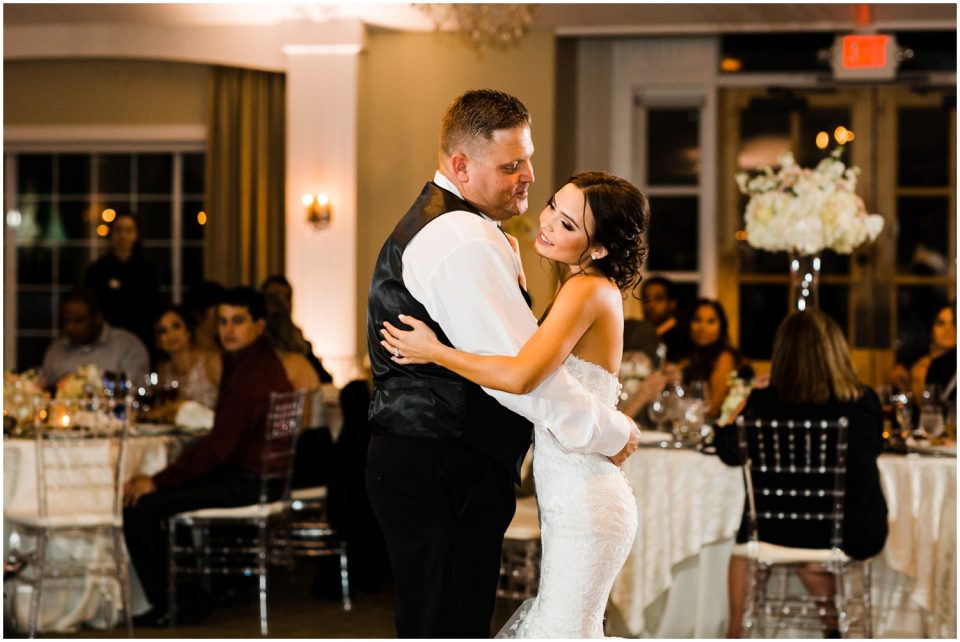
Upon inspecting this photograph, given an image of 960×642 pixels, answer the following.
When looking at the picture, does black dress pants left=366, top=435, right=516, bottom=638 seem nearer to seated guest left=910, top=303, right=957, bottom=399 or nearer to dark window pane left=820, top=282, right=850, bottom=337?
seated guest left=910, top=303, right=957, bottom=399

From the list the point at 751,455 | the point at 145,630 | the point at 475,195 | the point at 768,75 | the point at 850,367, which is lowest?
the point at 145,630

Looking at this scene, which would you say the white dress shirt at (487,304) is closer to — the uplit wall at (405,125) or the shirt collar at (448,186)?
the shirt collar at (448,186)

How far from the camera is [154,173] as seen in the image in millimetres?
10531

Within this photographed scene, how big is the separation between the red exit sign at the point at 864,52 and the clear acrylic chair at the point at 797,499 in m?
4.41

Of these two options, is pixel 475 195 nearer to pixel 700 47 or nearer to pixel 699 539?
pixel 699 539

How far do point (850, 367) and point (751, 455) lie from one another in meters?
A: 0.47

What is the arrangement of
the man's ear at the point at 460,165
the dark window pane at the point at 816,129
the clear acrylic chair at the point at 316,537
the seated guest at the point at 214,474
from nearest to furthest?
1. the man's ear at the point at 460,165
2. the seated guest at the point at 214,474
3. the clear acrylic chair at the point at 316,537
4. the dark window pane at the point at 816,129

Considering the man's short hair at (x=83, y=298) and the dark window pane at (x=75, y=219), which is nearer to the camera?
the man's short hair at (x=83, y=298)

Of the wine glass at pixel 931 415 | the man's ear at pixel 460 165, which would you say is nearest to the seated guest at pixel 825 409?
the wine glass at pixel 931 415

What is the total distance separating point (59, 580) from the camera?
18.4 feet

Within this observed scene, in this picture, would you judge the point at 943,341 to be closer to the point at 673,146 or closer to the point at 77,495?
the point at 673,146

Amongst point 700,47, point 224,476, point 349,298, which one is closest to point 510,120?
point 224,476

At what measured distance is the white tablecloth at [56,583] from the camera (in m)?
5.56

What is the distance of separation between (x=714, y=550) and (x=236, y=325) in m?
2.25
